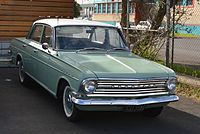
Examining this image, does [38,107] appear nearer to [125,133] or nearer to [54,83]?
[54,83]

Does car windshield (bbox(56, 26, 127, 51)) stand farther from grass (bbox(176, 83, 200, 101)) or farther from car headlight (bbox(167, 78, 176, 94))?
grass (bbox(176, 83, 200, 101))

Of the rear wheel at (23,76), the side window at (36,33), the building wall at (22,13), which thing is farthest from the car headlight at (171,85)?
the building wall at (22,13)

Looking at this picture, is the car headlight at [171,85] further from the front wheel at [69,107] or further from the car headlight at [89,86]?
the front wheel at [69,107]

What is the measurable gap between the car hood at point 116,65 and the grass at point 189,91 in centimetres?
220

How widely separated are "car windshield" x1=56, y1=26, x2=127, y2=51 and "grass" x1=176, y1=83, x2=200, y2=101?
2.10 metres

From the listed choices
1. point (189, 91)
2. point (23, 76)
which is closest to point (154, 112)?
point (189, 91)

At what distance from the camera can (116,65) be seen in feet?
18.6

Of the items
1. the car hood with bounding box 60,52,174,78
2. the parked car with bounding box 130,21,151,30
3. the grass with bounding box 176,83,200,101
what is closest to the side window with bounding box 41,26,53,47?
the car hood with bounding box 60,52,174,78

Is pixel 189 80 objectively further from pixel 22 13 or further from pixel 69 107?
pixel 22 13

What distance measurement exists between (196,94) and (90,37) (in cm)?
282

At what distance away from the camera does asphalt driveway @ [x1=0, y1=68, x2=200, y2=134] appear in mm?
5344

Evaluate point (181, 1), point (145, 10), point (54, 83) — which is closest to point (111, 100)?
point (54, 83)

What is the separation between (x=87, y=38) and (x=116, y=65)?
4.05 ft

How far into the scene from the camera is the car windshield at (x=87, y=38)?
6.51 m
